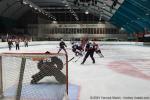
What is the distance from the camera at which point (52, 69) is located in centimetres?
511

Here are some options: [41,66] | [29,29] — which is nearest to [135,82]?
[41,66]

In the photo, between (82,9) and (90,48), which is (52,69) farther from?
(82,9)

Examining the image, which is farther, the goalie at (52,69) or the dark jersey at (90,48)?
the dark jersey at (90,48)

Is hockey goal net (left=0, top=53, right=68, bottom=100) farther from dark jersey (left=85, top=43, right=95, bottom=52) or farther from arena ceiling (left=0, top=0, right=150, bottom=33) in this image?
arena ceiling (left=0, top=0, right=150, bottom=33)

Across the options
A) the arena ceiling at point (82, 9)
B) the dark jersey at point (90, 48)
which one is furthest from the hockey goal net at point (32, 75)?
the arena ceiling at point (82, 9)

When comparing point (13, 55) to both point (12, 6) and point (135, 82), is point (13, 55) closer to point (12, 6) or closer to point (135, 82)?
point (135, 82)

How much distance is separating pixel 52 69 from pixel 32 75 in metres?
0.46

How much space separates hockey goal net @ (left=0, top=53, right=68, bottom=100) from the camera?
4711mm

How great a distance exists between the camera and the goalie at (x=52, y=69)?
498 centimetres

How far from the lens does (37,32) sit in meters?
48.9

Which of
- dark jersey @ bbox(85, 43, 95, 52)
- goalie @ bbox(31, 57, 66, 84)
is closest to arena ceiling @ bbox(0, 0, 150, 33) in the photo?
dark jersey @ bbox(85, 43, 95, 52)

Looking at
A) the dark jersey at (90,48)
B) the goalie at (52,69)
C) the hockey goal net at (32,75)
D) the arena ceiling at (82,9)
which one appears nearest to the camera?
the hockey goal net at (32,75)

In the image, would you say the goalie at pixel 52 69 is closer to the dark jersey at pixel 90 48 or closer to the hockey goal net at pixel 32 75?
the hockey goal net at pixel 32 75

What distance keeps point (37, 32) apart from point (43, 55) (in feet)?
147
